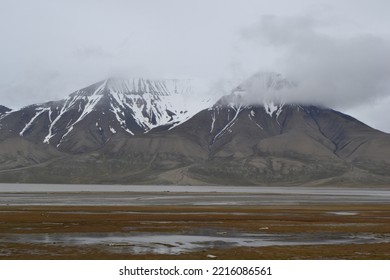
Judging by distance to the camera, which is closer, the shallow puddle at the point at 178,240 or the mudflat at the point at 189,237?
the mudflat at the point at 189,237

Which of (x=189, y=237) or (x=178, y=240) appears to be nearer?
(x=178, y=240)

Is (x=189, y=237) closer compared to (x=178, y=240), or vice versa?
(x=178, y=240)

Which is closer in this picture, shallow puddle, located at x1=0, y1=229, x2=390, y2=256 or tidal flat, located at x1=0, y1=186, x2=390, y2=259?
tidal flat, located at x1=0, y1=186, x2=390, y2=259

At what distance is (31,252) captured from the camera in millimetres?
32156

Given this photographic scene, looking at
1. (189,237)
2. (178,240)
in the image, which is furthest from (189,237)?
(178,240)

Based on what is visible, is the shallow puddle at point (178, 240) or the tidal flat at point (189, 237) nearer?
the tidal flat at point (189, 237)

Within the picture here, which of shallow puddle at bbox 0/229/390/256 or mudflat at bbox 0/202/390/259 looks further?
shallow puddle at bbox 0/229/390/256

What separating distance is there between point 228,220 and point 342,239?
64.5ft

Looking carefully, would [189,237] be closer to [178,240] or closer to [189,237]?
[189,237]
